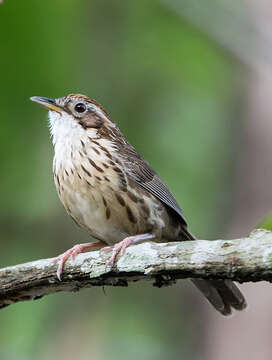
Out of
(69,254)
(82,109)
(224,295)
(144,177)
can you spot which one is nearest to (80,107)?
(82,109)

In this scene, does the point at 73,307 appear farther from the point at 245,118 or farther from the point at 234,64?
the point at 234,64

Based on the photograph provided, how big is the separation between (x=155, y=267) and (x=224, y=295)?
1524 millimetres

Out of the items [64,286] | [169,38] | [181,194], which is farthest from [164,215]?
[169,38]

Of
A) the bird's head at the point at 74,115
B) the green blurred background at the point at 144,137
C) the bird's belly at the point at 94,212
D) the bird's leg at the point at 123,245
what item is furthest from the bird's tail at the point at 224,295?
the bird's head at the point at 74,115

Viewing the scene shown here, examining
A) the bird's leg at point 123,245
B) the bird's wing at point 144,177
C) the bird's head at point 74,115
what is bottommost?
the bird's leg at point 123,245

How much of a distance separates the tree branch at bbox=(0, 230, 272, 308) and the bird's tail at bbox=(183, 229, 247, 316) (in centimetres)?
115

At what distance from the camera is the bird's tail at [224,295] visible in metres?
4.99

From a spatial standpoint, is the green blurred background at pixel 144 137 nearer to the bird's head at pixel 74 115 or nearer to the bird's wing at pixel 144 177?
the bird's head at pixel 74 115

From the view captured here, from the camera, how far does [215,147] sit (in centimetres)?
856

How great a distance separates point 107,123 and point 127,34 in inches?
110

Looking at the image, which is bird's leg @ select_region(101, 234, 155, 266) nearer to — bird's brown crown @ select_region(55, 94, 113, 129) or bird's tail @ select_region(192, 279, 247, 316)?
bird's tail @ select_region(192, 279, 247, 316)

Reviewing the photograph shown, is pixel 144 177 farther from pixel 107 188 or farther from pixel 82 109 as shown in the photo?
pixel 82 109

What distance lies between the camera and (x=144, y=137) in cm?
751

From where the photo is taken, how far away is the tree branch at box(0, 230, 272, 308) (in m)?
3.28
